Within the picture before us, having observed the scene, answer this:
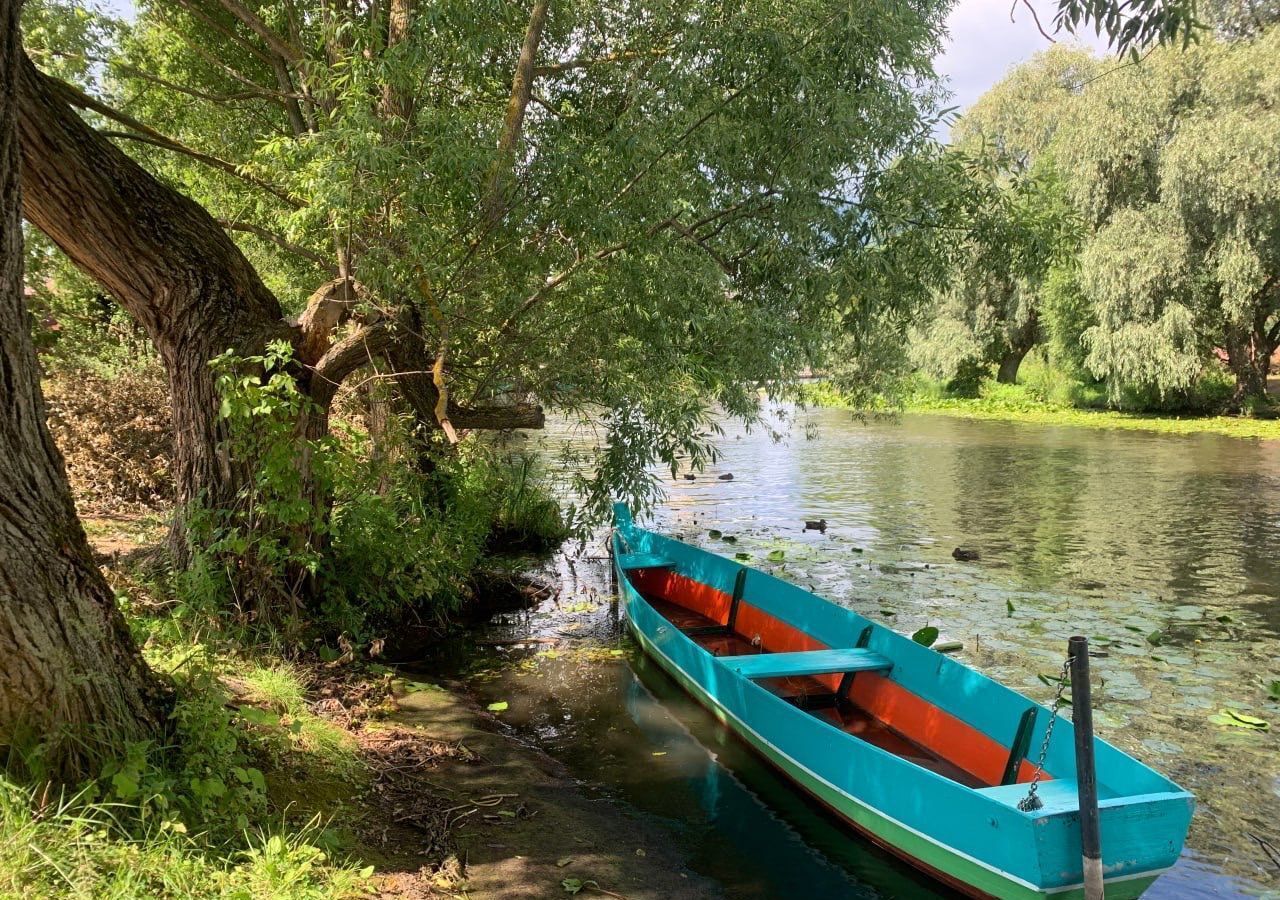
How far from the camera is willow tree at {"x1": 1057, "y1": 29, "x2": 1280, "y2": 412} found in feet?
68.7

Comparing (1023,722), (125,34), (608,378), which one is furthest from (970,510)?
(125,34)

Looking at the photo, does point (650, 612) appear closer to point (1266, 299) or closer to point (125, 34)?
point (125, 34)

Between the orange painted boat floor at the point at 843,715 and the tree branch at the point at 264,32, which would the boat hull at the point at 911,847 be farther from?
the tree branch at the point at 264,32

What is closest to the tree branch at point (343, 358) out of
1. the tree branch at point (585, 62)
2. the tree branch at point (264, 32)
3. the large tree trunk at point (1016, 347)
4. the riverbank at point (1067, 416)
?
the tree branch at point (264, 32)

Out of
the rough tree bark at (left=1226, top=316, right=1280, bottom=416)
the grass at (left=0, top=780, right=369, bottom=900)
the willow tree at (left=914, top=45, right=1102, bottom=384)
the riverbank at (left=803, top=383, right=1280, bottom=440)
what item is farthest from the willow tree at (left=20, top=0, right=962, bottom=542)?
the rough tree bark at (left=1226, top=316, right=1280, bottom=416)

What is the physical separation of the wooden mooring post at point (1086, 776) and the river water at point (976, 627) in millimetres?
1165

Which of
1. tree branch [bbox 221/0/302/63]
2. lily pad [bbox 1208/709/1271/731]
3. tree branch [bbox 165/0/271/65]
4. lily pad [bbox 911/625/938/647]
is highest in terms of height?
tree branch [bbox 165/0/271/65]

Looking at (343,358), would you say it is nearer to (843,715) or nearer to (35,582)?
(35,582)

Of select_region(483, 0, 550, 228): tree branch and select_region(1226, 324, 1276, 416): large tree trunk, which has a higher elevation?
select_region(483, 0, 550, 228): tree branch

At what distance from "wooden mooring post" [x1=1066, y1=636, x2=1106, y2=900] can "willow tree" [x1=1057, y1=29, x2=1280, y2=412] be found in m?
21.7

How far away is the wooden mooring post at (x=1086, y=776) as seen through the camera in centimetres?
373

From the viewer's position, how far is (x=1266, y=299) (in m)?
23.4

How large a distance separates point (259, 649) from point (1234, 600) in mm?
9849

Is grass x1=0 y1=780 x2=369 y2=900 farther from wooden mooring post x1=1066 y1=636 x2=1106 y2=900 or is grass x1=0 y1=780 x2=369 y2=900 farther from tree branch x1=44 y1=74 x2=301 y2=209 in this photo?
tree branch x1=44 y1=74 x2=301 y2=209
